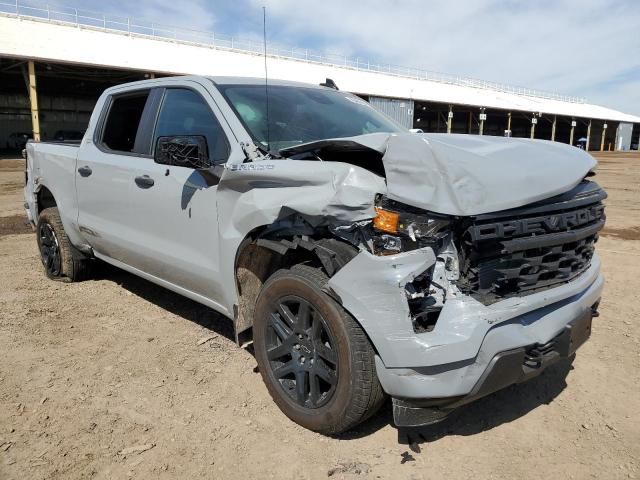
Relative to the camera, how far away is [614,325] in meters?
4.21

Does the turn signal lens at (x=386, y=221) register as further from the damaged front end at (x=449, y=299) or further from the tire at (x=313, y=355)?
the tire at (x=313, y=355)

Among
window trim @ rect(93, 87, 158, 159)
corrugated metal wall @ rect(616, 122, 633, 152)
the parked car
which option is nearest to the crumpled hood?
window trim @ rect(93, 87, 158, 159)

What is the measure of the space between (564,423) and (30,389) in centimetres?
328

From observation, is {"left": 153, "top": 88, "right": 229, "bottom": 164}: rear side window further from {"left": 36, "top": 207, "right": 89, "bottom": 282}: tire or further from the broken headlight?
{"left": 36, "top": 207, "right": 89, "bottom": 282}: tire

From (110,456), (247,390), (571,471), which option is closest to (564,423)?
(571,471)

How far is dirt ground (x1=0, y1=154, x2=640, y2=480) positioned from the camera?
2508 millimetres

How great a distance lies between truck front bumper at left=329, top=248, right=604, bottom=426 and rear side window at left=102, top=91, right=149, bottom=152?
2.81 metres

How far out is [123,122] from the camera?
15.3ft

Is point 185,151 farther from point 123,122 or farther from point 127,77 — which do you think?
point 127,77

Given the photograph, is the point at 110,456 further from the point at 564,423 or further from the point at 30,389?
the point at 564,423

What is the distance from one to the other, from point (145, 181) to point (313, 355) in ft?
6.41

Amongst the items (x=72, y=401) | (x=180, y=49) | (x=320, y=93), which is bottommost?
(x=72, y=401)

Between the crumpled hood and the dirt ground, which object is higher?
the crumpled hood

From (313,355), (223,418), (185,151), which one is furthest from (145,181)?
(313,355)
